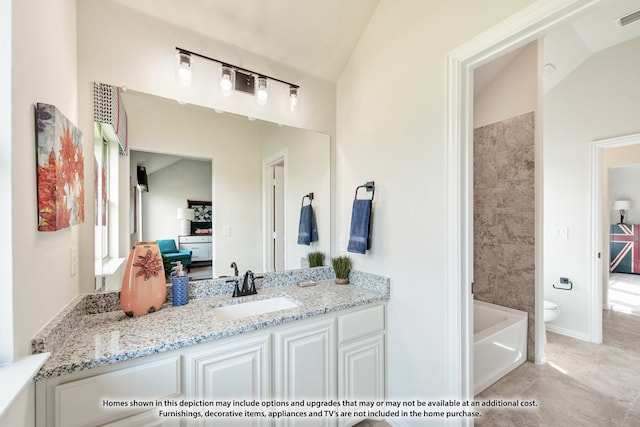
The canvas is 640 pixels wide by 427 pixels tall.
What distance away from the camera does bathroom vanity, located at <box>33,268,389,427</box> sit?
37.4 inches

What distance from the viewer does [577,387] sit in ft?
6.84

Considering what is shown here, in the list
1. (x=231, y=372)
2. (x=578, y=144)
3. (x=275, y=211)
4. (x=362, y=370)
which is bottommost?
(x=362, y=370)

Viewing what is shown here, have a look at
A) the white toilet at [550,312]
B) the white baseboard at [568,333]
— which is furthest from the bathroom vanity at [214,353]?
the white baseboard at [568,333]

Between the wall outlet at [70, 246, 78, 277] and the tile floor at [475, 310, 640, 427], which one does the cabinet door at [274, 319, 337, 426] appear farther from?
the tile floor at [475, 310, 640, 427]

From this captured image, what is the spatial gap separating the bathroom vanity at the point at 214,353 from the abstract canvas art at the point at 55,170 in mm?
403

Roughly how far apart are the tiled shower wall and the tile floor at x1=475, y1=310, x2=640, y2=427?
33 centimetres

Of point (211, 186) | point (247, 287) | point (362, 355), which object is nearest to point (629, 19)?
point (362, 355)

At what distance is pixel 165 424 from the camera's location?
108 centimetres

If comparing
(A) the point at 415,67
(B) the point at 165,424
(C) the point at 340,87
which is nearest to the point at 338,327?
(B) the point at 165,424

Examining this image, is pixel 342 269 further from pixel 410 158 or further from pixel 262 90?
pixel 262 90

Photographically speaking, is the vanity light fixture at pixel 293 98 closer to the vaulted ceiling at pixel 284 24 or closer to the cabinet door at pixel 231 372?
the vaulted ceiling at pixel 284 24

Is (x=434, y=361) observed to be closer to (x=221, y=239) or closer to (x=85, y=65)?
(x=221, y=239)

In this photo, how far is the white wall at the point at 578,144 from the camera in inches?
109

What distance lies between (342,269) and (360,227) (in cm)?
39
